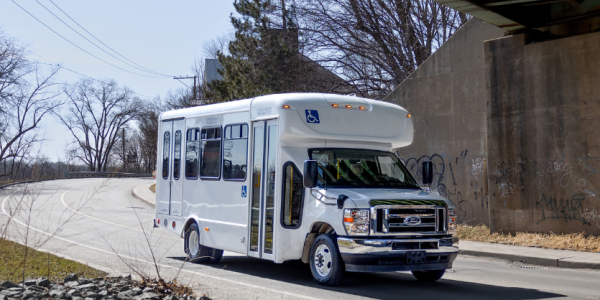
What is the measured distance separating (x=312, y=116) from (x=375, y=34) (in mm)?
14549

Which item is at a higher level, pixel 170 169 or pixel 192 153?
pixel 192 153

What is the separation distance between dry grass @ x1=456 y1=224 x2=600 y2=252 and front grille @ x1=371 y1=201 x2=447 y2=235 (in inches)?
252

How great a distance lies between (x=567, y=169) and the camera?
46.9ft

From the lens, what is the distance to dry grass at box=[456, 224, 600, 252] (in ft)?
44.2

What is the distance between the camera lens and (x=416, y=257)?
834cm

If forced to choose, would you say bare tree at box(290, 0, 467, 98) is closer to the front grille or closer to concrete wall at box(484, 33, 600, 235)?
concrete wall at box(484, 33, 600, 235)

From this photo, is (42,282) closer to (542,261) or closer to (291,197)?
(291,197)

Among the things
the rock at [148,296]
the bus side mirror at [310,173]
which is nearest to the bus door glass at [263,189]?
the bus side mirror at [310,173]

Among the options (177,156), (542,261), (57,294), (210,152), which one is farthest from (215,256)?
(542,261)

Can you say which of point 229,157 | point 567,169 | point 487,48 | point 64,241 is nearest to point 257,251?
point 229,157

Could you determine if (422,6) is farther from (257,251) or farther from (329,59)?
(257,251)

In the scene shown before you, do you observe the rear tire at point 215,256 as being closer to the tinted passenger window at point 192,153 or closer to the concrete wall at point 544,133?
the tinted passenger window at point 192,153

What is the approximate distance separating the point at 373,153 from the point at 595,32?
756 cm

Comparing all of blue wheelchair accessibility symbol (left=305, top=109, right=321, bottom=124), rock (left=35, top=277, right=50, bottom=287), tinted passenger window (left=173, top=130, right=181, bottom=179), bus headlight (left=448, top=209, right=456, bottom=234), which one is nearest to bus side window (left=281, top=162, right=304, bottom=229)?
blue wheelchair accessibility symbol (left=305, top=109, right=321, bottom=124)
